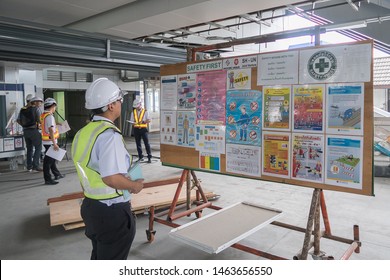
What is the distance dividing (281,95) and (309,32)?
54cm

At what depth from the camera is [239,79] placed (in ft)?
9.96

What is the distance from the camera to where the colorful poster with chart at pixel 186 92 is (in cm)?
343

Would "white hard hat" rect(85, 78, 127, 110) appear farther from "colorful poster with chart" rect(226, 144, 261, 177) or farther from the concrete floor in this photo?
the concrete floor

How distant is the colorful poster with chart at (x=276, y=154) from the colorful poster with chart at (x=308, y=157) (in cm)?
6

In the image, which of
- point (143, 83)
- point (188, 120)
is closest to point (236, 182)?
point (188, 120)

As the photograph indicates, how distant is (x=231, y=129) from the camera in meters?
3.13

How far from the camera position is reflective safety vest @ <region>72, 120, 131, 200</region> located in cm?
190

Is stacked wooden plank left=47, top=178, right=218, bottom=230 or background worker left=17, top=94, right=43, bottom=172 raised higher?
background worker left=17, top=94, right=43, bottom=172

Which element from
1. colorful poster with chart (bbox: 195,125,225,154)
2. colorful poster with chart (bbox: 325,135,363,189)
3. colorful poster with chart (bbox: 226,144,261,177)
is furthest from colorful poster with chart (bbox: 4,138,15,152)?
colorful poster with chart (bbox: 325,135,363,189)

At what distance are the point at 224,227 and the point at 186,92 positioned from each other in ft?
4.81

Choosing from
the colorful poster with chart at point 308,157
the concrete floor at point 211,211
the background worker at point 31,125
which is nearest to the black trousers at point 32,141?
the background worker at point 31,125

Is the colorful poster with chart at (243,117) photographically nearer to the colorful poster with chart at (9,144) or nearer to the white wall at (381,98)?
the colorful poster with chart at (9,144)

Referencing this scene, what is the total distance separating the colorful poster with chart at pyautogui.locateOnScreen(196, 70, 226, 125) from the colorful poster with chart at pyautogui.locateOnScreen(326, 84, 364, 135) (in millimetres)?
1034
